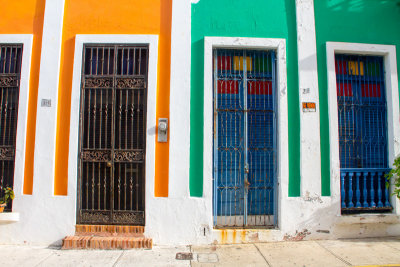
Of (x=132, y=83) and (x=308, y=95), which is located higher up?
(x=132, y=83)

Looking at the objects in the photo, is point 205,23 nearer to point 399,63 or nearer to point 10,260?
point 399,63

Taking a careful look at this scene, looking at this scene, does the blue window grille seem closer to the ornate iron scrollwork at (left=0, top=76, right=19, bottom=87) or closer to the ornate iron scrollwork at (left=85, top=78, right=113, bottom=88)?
the ornate iron scrollwork at (left=85, top=78, right=113, bottom=88)

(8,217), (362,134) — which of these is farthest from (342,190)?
(8,217)

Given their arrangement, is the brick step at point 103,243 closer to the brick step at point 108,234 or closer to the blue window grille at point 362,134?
the brick step at point 108,234

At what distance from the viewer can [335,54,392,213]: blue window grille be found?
474cm

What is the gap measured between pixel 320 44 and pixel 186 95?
102 inches

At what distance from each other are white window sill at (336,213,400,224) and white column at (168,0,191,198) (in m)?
2.71

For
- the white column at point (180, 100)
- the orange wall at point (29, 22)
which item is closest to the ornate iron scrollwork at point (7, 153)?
the orange wall at point (29, 22)

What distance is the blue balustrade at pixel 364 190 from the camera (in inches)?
185

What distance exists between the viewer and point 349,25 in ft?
16.0

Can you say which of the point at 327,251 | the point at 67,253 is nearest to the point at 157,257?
the point at 67,253

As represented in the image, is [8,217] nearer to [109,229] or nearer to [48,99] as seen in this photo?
[109,229]

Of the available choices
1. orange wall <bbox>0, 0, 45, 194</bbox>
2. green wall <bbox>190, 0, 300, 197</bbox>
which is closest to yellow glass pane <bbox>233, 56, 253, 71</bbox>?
green wall <bbox>190, 0, 300, 197</bbox>

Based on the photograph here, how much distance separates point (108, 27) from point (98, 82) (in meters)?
0.99
